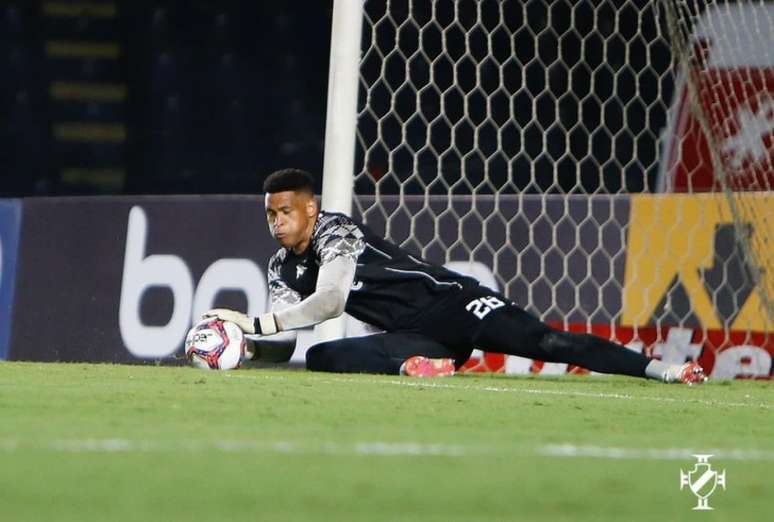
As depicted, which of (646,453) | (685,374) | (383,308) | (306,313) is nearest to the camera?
(646,453)

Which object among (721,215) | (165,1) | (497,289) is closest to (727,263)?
→ (721,215)

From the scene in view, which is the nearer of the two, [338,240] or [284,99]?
[338,240]

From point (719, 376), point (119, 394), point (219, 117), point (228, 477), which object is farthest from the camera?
point (219, 117)

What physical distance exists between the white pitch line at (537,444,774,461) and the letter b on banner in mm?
4194

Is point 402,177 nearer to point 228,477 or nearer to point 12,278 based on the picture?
point 12,278

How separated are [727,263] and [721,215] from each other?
0.20 m

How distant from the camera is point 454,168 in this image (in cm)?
858

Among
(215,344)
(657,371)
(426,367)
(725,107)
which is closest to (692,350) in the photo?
(657,371)

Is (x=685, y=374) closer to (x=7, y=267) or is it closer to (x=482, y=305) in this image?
(x=482, y=305)

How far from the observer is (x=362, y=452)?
320 cm

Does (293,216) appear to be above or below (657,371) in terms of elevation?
above

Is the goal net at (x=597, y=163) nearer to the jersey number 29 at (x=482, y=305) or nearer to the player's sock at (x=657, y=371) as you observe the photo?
the jersey number 29 at (x=482, y=305)

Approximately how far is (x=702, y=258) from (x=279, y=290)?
1749mm

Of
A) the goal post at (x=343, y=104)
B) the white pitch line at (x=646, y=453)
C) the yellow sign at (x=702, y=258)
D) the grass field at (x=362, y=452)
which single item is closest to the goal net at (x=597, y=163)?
the yellow sign at (x=702, y=258)
